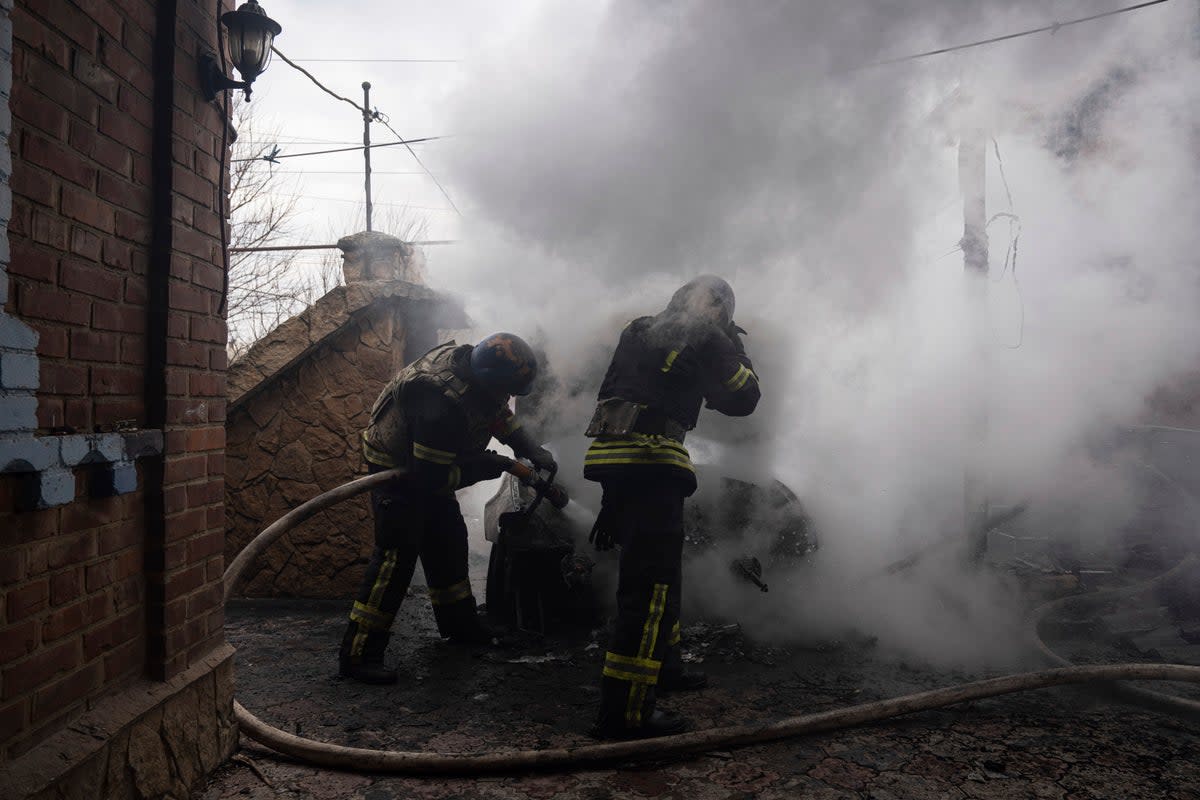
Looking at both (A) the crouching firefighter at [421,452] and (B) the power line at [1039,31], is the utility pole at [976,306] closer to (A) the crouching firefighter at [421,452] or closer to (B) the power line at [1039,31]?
(B) the power line at [1039,31]

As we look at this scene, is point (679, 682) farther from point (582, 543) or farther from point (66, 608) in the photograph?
point (66, 608)

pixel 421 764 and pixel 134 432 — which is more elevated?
pixel 134 432

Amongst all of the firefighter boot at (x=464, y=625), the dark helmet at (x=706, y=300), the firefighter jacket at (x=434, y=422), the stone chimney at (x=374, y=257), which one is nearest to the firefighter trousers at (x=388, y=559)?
the firefighter jacket at (x=434, y=422)

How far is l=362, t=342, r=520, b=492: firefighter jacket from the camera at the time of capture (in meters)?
3.89

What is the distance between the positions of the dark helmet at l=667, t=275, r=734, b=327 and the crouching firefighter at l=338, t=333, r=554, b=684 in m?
0.94

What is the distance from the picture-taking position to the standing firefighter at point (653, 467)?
10.1ft

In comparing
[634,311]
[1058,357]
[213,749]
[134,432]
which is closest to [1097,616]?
[1058,357]

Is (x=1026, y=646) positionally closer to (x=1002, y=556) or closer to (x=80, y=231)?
(x=1002, y=556)

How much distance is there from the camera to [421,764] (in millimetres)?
2678

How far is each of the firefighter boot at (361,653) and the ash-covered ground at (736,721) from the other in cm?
8

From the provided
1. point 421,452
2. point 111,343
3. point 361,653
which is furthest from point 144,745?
point 421,452

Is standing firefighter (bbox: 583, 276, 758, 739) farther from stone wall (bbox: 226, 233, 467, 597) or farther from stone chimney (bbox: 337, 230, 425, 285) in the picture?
stone chimney (bbox: 337, 230, 425, 285)

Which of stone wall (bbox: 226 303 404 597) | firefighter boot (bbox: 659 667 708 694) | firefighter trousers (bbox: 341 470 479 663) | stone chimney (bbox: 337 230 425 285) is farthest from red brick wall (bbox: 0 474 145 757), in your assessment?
stone chimney (bbox: 337 230 425 285)

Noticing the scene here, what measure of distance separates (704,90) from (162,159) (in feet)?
11.0
